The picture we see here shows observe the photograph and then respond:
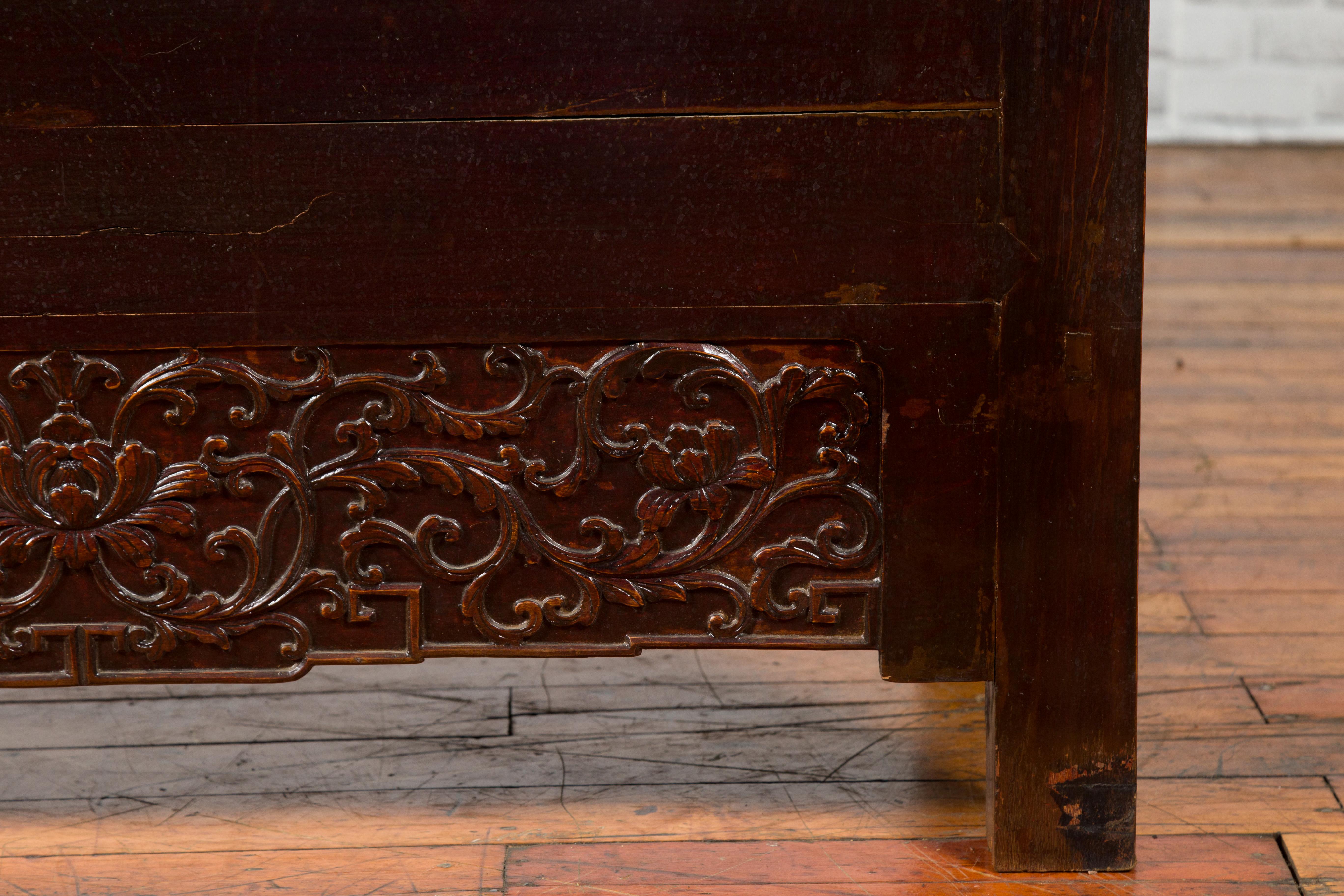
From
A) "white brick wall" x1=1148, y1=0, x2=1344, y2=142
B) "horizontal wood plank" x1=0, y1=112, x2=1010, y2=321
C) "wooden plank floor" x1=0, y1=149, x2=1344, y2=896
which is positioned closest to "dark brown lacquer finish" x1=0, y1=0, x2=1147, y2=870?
"horizontal wood plank" x1=0, y1=112, x2=1010, y2=321

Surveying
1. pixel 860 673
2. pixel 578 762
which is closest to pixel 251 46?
pixel 578 762

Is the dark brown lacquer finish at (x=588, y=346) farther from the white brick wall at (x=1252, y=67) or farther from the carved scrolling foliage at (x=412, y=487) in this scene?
the white brick wall at (x=1252, y=67)

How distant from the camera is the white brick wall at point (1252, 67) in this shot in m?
4.16

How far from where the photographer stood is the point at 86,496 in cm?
110

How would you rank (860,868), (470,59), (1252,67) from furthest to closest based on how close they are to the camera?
(1252,67), (860,868), (470,59)

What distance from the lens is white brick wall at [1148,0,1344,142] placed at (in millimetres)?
4164

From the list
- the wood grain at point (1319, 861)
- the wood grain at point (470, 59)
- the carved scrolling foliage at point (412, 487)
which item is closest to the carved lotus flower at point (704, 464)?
the carved scrolling foliage at point (412, 487)

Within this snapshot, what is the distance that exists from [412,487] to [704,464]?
24cm

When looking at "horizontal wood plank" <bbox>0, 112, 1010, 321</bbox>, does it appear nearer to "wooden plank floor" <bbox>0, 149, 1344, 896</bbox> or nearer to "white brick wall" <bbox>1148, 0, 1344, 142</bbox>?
"wooden plank floor" <bbox>0, 149, 1344, 896</bbox>

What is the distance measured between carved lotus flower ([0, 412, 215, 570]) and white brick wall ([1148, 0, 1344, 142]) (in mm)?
3739

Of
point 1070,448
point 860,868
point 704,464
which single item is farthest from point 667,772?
point 1070,448

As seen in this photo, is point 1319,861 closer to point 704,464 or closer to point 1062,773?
point 1062,773

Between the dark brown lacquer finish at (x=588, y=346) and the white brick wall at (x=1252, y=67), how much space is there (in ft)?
11.3

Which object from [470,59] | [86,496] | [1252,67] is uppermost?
[1252,67]
